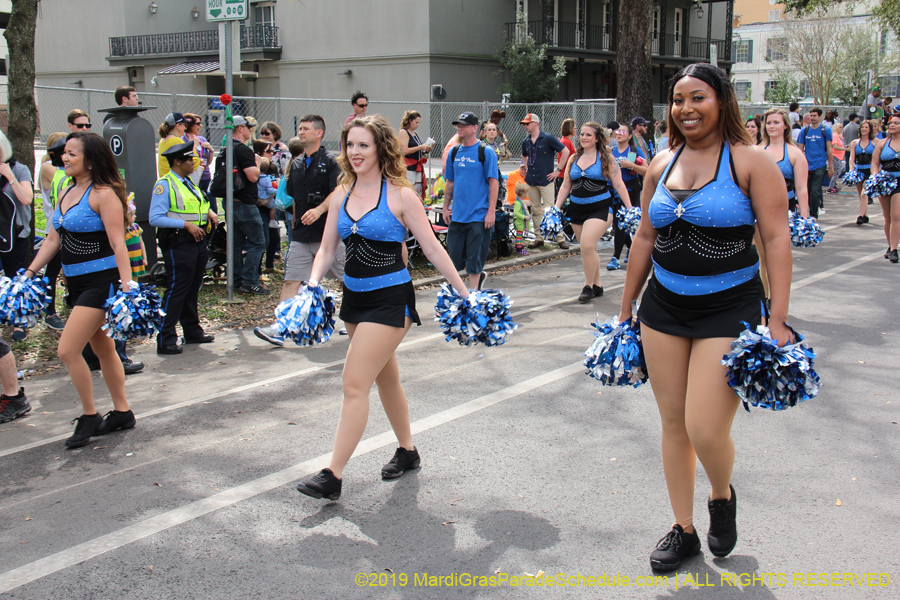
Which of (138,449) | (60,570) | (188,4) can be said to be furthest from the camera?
(188,4)

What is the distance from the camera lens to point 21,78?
27.8 feet

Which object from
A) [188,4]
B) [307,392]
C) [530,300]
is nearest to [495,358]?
[307,392]

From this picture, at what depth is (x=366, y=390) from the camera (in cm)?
404

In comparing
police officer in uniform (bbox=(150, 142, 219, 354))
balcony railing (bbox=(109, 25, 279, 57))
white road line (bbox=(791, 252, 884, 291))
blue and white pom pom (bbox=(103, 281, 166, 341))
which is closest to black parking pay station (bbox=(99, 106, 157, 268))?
police officer in uniform (bbox=(150, 142, 219, 354))

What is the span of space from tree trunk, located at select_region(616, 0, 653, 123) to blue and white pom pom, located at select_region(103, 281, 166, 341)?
13.4 m

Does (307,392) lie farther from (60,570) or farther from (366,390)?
(60,570)

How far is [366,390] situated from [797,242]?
550 centimetres

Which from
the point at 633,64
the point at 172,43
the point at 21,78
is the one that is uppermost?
the point at 172,43

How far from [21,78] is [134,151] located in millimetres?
1348

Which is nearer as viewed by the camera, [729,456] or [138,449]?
[729,456]

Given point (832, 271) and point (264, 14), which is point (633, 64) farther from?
point (264, 14)

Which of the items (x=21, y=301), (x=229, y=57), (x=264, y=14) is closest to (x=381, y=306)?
(x=21, y=301)

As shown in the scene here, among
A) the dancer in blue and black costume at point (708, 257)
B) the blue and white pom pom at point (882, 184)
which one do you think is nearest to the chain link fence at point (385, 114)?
the blue and white pom pom at point (882, 184)

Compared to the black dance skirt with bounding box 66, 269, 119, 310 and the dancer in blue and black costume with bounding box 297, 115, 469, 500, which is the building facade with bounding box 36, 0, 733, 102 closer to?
the dancer in blue and black costume with bounding box 297, 115, 469, 500
